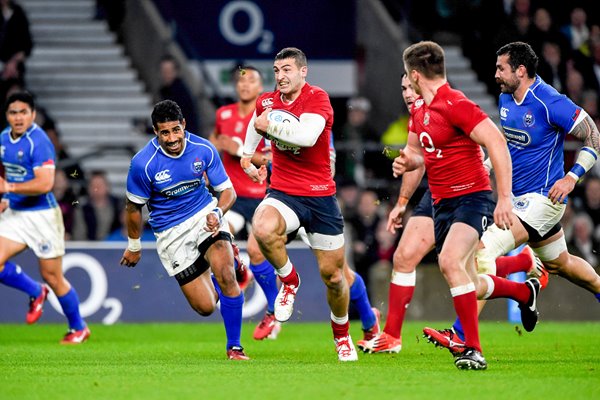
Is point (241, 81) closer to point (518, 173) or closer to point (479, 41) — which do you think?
point (518, 173)

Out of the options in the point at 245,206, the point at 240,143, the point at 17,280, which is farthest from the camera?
the point at 245,206

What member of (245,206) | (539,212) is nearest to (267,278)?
(245,206)

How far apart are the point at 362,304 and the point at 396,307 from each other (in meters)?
1.02

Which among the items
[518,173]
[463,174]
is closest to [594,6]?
[518,173]

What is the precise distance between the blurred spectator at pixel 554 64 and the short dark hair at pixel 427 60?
9763 millimetres

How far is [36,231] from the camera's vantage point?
41.5 ft

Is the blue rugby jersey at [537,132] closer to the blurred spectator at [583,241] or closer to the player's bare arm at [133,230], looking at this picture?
the player's bare arm at [133,230]

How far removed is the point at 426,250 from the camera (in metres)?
10.7

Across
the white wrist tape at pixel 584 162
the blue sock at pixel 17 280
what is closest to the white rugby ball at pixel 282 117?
the white wrist tape at pixel 584 162

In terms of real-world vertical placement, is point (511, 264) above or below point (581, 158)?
below

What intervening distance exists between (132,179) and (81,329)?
9.51ft

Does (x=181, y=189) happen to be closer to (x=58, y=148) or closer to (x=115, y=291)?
(x=115, y=291)

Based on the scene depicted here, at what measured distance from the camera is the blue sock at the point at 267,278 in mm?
12695

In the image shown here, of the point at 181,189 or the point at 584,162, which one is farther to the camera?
the point at 181,189
